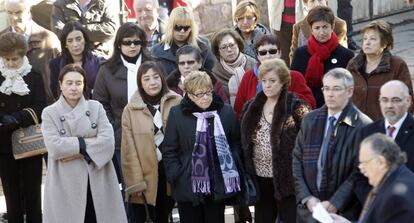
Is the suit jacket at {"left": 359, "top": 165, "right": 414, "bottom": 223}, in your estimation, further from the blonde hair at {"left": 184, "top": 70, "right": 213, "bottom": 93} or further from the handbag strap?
the handbag strap

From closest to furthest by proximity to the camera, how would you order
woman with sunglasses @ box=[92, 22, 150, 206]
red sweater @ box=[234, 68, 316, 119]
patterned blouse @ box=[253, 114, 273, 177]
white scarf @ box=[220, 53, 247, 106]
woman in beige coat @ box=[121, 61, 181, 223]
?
1. patterned blouse @ box=[253, 114, 273, 177]
2. red sweater @ box=[234, 68, 316, 119]
3. woman in beige coat @ box=[121, 61, 181, 223]
4. woman with sunglasses @ box=[92, 22, 150, 206]
5. white scarf @ box=[220, 53, 247, 106]

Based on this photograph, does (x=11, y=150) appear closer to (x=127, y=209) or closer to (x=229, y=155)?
(x=127, y=209)

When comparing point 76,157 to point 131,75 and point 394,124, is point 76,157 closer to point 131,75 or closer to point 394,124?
point 131,75

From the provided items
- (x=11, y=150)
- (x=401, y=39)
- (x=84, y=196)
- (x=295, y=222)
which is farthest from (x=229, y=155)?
(x=401, y=39)

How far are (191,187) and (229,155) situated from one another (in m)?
0.40

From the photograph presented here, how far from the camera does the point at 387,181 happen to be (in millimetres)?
5336

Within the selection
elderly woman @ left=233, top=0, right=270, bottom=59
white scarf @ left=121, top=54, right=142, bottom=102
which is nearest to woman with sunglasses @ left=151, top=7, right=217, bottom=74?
white scarf @ left=121, top=54, right=142, bottom=102

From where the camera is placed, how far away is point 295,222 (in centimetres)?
705

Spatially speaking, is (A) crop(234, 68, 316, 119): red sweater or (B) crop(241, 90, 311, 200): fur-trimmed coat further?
(A) crop(234, 68, 316, 119): red sweater

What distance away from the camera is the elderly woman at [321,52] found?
25.7ft

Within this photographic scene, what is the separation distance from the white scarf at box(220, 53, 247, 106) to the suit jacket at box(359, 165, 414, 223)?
9.60 feet

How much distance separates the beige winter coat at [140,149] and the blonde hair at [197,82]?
1.42 ft

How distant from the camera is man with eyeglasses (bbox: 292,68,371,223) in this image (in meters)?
6.32

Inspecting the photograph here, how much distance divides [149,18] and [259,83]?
1.91 m
